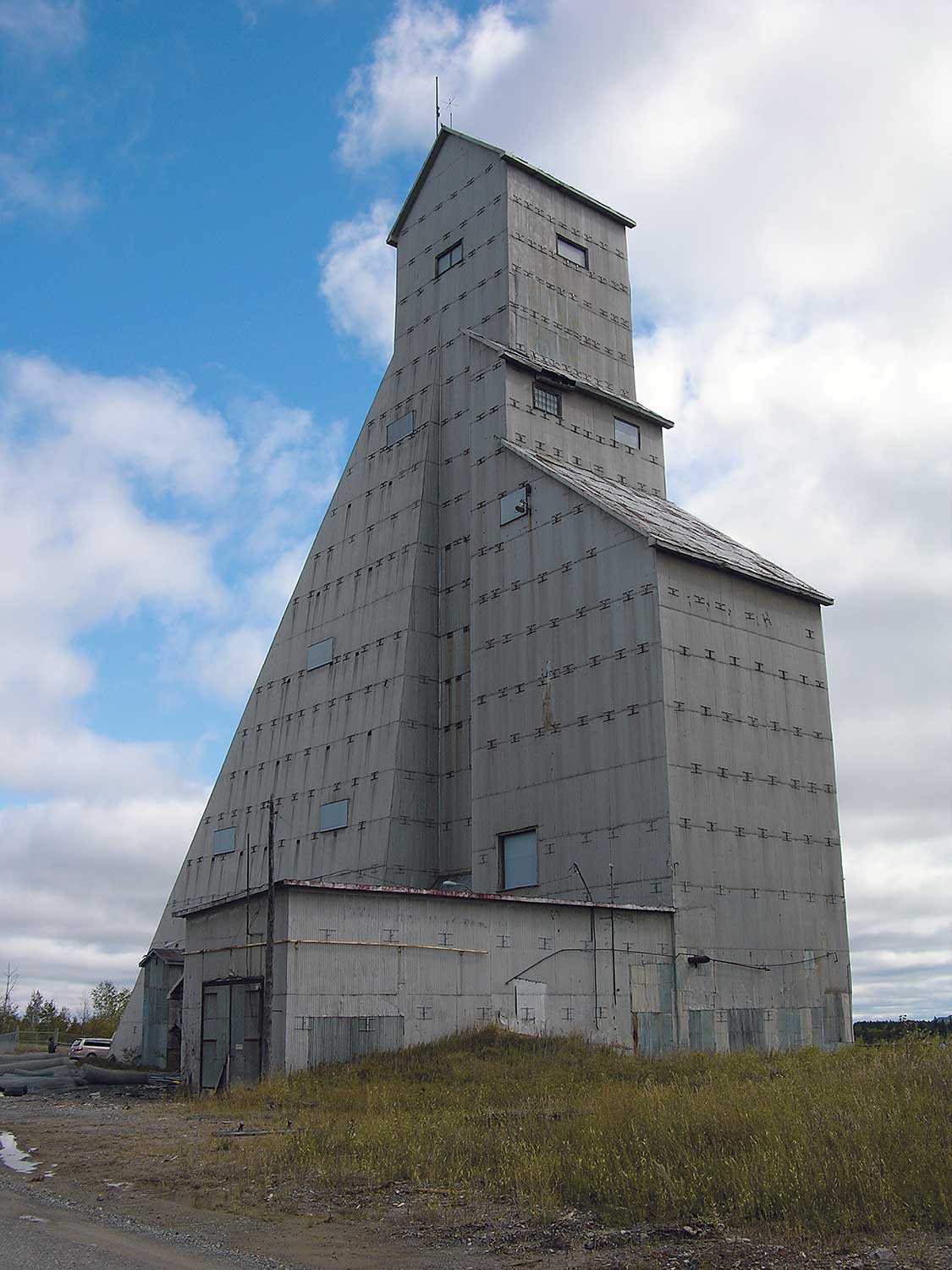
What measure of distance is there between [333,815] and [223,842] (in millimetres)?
7649

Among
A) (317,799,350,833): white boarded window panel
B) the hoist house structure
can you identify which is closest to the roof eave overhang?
the hoist house structure

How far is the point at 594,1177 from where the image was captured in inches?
491

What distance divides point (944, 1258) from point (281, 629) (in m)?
41.5

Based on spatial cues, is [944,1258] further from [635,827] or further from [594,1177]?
[635,827]

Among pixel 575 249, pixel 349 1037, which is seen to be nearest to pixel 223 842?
pixel 349 1037

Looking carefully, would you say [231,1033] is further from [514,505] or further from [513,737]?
[514,505]

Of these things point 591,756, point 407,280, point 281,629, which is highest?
point 407,280

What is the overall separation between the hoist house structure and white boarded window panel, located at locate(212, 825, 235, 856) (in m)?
0.15

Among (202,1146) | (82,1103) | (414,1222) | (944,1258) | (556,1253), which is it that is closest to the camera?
(944,1258)

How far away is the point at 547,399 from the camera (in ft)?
143

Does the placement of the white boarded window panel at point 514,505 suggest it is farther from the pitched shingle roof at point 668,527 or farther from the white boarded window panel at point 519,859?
the white boarded window panel at point 519,859

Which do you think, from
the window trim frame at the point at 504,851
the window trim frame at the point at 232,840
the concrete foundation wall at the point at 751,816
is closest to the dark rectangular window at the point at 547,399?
the concrete foundation wall at the point at 751,816

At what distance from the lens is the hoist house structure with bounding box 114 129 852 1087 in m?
28.7

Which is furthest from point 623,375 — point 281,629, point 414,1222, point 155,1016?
point 414,1222
